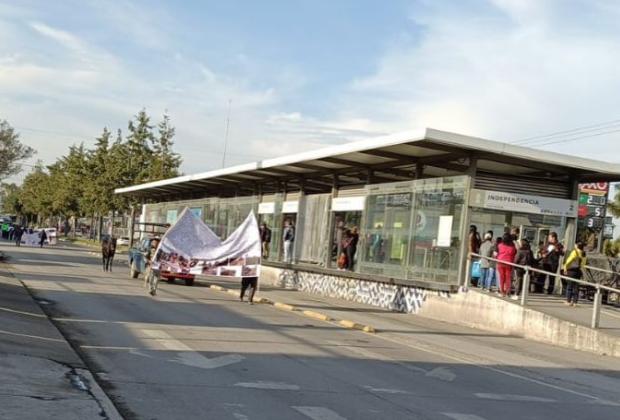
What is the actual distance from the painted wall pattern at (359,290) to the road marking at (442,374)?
999 cm

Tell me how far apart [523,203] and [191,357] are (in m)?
14.1

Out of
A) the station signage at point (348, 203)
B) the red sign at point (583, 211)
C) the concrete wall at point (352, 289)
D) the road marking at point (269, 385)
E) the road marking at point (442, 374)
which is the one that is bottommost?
the road marking at point (269, 385)

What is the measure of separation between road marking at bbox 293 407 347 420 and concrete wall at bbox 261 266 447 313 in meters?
14.6

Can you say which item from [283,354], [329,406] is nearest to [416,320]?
[283,354]

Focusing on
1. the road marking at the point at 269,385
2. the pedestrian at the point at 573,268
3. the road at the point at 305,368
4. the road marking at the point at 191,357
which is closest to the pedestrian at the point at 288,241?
the road at the point at 305,368

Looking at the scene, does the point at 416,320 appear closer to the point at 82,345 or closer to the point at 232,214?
the point at 82,345

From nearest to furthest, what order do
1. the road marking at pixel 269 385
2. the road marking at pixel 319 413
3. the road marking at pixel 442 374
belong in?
the road marking at pixel 319 413 < the road marking at pixel 269 385 < the road marking at pixel 442 374

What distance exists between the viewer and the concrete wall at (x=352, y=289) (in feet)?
80.0

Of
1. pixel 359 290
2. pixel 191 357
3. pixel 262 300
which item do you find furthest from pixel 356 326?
pixel 359 290

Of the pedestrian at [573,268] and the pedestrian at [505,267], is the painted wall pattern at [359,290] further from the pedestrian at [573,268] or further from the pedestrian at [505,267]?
the pedestrian at [573,268]

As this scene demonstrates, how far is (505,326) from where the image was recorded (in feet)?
65.4

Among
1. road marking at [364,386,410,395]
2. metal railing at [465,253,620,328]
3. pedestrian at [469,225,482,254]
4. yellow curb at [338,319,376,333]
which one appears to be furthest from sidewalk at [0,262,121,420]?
pedestrian at [469,225,482,254]

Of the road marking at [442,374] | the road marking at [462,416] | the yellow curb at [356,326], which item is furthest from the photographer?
the yellow curb at [356,326]

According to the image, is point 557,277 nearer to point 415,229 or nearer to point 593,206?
point 415,229
